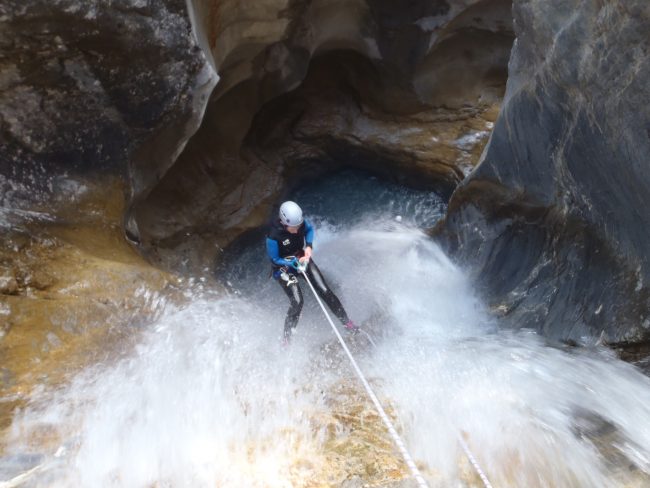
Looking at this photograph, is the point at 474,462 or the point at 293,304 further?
the point at 293,304

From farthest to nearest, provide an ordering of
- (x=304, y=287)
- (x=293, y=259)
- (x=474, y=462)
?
(x=304, y=287)
(x=293, y=259)
(x=474, y=462)

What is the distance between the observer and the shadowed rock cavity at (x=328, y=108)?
8.58 metres

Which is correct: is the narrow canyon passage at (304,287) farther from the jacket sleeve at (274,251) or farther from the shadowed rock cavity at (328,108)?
the jacket sleeve at (274,251)

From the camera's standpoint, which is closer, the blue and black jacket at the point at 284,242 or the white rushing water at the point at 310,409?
the white rushing water at the point at 310,409

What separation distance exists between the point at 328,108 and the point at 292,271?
17.6ft

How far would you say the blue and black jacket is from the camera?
20.2ft

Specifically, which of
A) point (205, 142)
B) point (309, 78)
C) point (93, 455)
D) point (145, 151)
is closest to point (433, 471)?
point (93, 455)

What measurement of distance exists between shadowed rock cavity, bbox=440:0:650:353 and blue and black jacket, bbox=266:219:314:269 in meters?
2.36

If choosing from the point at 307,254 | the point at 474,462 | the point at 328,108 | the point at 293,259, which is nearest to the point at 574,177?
the point at 474,462

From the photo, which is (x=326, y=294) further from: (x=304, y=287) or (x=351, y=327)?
(x=304, y=287)

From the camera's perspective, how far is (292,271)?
6312mm

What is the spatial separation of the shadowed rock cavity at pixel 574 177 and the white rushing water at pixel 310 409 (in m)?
0.45

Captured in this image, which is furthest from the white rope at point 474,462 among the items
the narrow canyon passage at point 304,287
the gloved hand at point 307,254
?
the gloved hand at point 307,254

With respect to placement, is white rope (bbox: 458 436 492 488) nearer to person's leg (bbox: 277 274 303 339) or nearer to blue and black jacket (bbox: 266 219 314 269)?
person's leg (bbox: 277 274 303 339)
